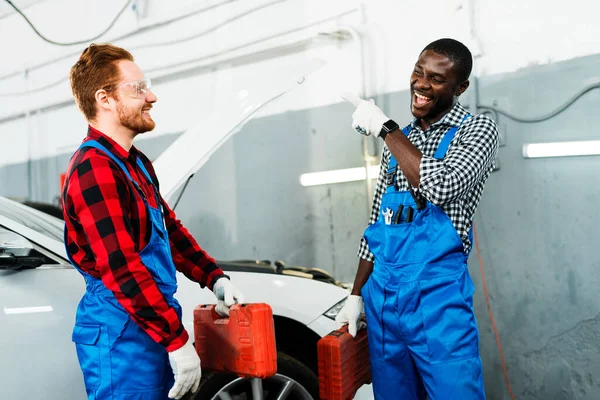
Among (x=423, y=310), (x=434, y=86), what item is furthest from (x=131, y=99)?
(x=423, y=310)

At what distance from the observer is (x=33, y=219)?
2.37 m

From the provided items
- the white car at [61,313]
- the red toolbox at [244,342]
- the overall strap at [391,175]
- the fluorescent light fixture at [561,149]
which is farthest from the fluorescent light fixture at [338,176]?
the red toolbox at [244,342]

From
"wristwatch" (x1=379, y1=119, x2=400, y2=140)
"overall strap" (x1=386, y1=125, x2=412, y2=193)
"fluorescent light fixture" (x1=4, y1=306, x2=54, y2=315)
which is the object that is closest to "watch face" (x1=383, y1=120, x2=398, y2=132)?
"wristwatch" (x1=379, y1=119, x2=400, y2=140)

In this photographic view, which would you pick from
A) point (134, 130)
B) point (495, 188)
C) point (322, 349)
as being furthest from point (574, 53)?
point (134, 130)

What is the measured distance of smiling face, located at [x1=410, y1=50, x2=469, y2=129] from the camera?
5.91 ft

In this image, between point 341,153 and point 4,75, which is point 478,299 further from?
point 4,75

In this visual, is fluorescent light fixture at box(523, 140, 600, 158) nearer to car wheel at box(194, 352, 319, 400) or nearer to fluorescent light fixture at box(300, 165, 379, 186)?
fluorescent light fixture at box(300, 165, 379, 186)

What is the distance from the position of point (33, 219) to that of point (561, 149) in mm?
2495

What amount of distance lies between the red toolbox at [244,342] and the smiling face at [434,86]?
78 cm

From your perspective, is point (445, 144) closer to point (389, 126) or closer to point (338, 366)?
point (389, 126)

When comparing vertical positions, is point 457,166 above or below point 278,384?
above

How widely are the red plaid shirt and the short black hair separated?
101cm

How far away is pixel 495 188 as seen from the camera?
321 centimetres

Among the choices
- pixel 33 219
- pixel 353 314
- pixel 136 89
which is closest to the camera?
pixel 136 89
